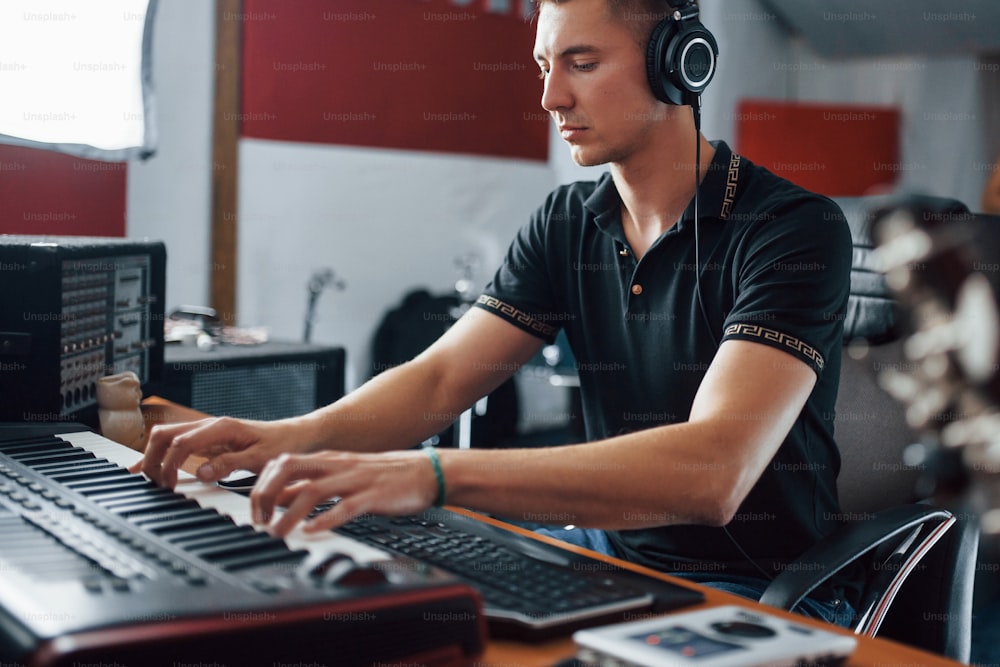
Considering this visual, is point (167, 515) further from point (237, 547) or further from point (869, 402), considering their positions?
point (869, 402)

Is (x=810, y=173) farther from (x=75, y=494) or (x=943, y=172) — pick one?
(x=75, y=494)

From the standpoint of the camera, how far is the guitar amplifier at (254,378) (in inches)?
81.0

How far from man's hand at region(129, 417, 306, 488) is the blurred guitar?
0.78 m

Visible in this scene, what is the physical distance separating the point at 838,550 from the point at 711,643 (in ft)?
1.80

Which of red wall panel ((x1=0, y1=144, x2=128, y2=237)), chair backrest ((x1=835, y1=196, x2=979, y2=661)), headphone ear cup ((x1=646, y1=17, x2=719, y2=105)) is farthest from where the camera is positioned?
red wall panel ((x1=0, y1=144, x2=128, y2=237))

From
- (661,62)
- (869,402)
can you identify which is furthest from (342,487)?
(869,402)

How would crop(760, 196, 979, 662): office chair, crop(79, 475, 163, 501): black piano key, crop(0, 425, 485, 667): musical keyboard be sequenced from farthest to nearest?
Result: 1. crop(760, 196, 979, 662): office chair
2. crop(79, 475, 163, 501): black piano key
3. crop(0, 425, 485, 667): musical keyboard

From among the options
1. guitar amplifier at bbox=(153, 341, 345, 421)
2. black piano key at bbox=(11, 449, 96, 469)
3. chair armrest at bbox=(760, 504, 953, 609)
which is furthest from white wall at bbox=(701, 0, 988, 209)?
black piano key at bbox=(11, 449, 96, 469)

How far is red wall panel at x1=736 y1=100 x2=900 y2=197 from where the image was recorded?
17.5 ft

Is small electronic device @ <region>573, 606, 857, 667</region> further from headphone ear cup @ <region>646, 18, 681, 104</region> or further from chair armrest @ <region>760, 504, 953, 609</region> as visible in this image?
headphone ear cup @ <region>646, 18, 681, 104</region>

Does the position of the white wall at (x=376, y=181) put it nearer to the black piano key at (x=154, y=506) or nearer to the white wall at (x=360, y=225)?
the white wall at (x=360, y=225)

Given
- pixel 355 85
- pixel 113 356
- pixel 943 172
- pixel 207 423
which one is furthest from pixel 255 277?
pixel 943 172

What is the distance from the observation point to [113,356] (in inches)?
62.1

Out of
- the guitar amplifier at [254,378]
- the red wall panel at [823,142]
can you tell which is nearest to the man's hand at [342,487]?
the guitar amplifier at [254,378]
